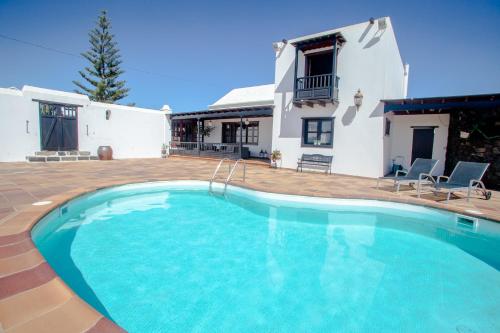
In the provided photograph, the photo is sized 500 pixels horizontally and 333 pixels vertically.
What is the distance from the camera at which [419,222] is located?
17.6ft

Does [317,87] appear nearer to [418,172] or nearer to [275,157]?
[275,157]

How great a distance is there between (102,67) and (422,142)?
103 feet

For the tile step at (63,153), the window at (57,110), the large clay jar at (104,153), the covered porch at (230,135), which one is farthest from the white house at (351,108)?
the window at (57,110)

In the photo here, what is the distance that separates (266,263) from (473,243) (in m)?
3.97

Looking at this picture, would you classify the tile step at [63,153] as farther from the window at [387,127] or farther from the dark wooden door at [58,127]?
the window at [387,127]

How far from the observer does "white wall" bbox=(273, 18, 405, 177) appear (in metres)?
9.62

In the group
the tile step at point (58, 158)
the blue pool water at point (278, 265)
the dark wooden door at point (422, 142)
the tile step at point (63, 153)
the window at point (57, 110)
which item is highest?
the window at point (57, 110)

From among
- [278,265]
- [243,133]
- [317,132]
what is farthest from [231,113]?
[278,265]

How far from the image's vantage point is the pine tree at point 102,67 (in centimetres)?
2608

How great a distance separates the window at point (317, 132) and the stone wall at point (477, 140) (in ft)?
15.6

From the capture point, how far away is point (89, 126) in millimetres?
13289

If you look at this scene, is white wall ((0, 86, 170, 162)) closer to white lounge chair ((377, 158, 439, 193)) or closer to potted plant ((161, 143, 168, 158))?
potted plant ((161, 143, 168, 158))

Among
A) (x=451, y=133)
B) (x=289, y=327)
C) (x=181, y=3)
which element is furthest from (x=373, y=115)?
(x=181, y=3)

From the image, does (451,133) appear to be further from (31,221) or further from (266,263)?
(31,221)
